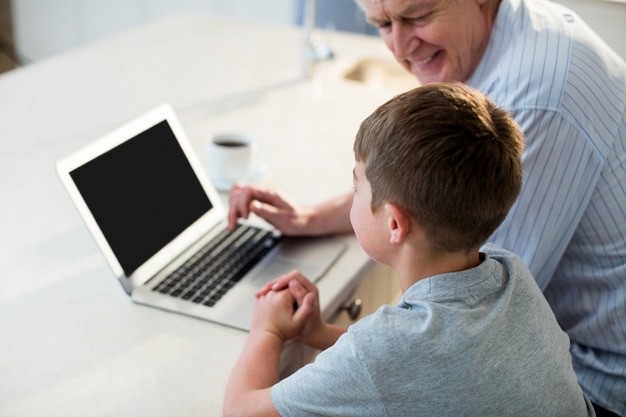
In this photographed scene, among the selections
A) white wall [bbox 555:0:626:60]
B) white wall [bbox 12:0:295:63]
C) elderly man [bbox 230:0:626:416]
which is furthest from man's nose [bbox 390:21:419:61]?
white wall [bbox 12:0:295:63]

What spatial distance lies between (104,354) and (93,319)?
94mm

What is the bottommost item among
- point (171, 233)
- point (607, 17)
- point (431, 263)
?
point (607, 17)

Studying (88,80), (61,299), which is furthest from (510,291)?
(88,80)

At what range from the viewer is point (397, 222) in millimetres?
993

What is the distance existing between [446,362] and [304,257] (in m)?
0.58

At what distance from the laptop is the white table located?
41mm

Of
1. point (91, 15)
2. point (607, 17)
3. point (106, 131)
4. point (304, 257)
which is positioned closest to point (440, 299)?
point (304, 257)

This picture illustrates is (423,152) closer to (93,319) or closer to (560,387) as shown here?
(560,387)

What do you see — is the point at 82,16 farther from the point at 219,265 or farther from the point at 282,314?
the point at 282,314

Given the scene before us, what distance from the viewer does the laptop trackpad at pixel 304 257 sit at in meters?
1.42

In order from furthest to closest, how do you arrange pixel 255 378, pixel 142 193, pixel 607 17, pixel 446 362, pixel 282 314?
pixel 607 17, pixel 142 193, pixel 282 314, pixel 255 378, pixel 446 362

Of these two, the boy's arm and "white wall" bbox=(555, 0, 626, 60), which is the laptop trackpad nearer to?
the boy's arm

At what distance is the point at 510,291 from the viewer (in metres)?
1.01

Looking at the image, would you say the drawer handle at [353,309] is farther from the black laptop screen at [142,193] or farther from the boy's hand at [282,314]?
the black laptop screen at [142,193]
